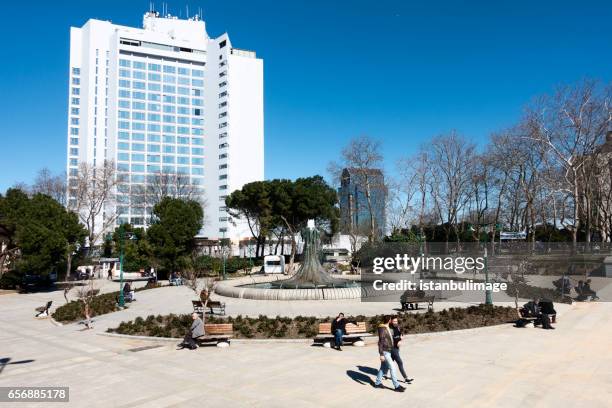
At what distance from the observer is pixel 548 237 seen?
62.2 meters

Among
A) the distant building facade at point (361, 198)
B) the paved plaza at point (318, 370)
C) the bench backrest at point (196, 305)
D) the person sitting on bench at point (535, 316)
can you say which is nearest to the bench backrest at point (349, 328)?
the paved plaza at point (318, 370)

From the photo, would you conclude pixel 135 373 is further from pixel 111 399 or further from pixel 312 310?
pixel 312 310

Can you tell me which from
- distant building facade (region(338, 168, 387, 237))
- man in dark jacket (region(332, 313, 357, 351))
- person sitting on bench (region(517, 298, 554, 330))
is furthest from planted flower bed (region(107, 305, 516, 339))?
distant building facade (region(338, 168, 387, 237))

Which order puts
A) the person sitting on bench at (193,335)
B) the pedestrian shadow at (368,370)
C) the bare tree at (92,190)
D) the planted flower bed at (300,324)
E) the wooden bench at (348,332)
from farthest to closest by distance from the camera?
the bare tree at (92,190) < the planted flower bed at (300,324) < the wooden bench at (348,332) < the person sitting on bench at (193,335) < the pedestrian shadow at (368,370)

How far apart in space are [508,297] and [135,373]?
799 inches

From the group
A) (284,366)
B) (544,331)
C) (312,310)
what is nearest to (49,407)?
(284,366)

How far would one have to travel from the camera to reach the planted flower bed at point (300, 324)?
Answer: 1488 cm

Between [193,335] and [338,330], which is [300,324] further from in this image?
[193,335]

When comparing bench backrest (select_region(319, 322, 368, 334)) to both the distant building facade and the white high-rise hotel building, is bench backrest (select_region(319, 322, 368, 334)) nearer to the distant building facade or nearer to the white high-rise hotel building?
the distant building facade

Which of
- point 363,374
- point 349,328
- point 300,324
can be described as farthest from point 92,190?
point 363,374

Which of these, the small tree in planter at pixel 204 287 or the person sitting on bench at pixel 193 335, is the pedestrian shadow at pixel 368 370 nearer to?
the person sitting on bench at pixel 193 335

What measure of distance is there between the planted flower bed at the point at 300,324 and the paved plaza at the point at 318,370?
714 mm

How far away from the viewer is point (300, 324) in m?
15.9

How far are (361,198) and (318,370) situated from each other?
5285 centimetres
